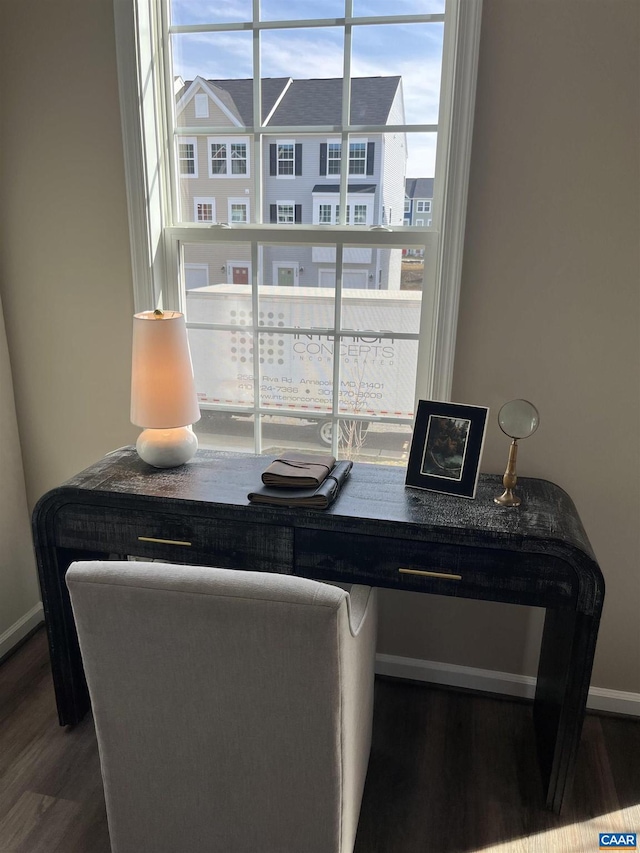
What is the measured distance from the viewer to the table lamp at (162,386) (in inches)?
71.9

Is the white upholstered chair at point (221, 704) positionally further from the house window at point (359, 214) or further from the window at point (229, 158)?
the window at point (229, 158)

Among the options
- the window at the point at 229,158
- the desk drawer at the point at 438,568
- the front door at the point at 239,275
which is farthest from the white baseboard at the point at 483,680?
the window at the point at 229,158

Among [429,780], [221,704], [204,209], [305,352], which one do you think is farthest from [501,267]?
[429,780]

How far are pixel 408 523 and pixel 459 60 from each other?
4.14ft

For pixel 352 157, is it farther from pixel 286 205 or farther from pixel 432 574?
pixel 432 574

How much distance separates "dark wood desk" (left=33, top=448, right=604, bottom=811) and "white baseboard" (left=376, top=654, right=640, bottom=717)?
7.7 inches

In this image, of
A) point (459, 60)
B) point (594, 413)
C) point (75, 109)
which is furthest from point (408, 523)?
point (75, 109)

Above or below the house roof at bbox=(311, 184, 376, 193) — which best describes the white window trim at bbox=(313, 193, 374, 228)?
below

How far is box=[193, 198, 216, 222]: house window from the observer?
2.10 metres

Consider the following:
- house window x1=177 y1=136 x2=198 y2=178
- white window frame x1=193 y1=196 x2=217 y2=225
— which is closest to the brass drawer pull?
white window frame x1=193 y1=196 x2=217 y2=225

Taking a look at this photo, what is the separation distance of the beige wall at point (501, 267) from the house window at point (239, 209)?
1.17 feet

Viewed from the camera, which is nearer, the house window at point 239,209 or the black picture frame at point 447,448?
the black picture frame at point 447,448

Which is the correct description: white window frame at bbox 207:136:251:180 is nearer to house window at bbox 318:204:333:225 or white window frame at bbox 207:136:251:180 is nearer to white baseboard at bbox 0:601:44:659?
house window at bbox 318:204:333:225

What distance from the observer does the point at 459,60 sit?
67.2 inches
